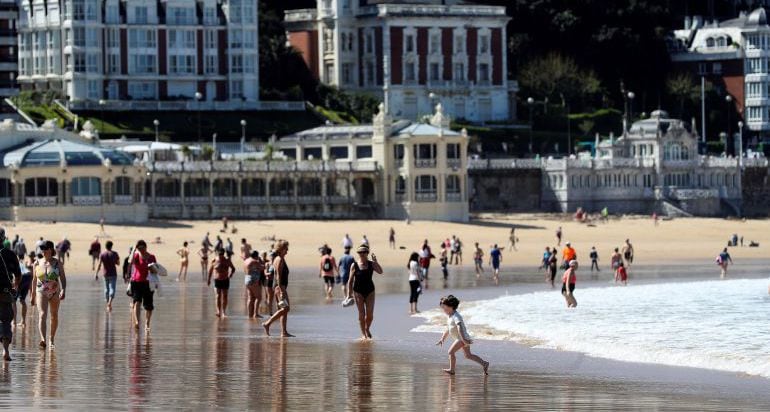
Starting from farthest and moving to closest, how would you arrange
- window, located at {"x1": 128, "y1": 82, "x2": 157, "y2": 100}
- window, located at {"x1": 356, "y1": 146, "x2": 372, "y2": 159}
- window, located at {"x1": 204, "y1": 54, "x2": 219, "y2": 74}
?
window, located at {"x1": 204, "y1": 54, "x2": 219, "y2": 74} → window, located at {"x1": 128, "y1": 82, "x2": 157, "y2": 100} → window, located at {"x1": 356, "y1": 146, "x2": 372, "y2": 159}

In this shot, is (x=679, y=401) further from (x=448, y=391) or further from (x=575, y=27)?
(x=575, y=27)

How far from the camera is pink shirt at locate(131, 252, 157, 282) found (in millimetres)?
39312

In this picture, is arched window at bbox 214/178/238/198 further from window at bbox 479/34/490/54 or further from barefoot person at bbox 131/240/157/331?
barefoot person at bbox 131/240/157/331

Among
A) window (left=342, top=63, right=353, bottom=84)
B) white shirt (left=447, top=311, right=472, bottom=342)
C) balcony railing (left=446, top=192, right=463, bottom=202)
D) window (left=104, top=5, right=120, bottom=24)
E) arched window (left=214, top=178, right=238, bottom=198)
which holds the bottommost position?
white shirt (left=447, top=311, right=472, bottom=342)

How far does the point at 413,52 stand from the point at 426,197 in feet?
95.1

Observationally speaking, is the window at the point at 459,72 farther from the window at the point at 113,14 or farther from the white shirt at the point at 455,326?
the white shirt at the point at 455,326

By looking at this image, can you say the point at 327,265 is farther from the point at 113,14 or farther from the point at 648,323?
the point at 113,14

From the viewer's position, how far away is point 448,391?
3086 centimetres

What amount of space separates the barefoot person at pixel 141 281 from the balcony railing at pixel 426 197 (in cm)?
6632

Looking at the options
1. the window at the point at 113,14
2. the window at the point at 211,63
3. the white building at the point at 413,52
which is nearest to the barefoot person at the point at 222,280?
the window at the point at 113,14

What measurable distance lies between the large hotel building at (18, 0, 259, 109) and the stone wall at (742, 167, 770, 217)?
27.3m

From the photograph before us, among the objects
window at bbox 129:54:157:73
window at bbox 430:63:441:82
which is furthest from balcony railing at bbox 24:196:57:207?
window at bbox 430:63:441:82

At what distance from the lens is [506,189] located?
387ft

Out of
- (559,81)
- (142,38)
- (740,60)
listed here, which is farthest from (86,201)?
(740,60)
